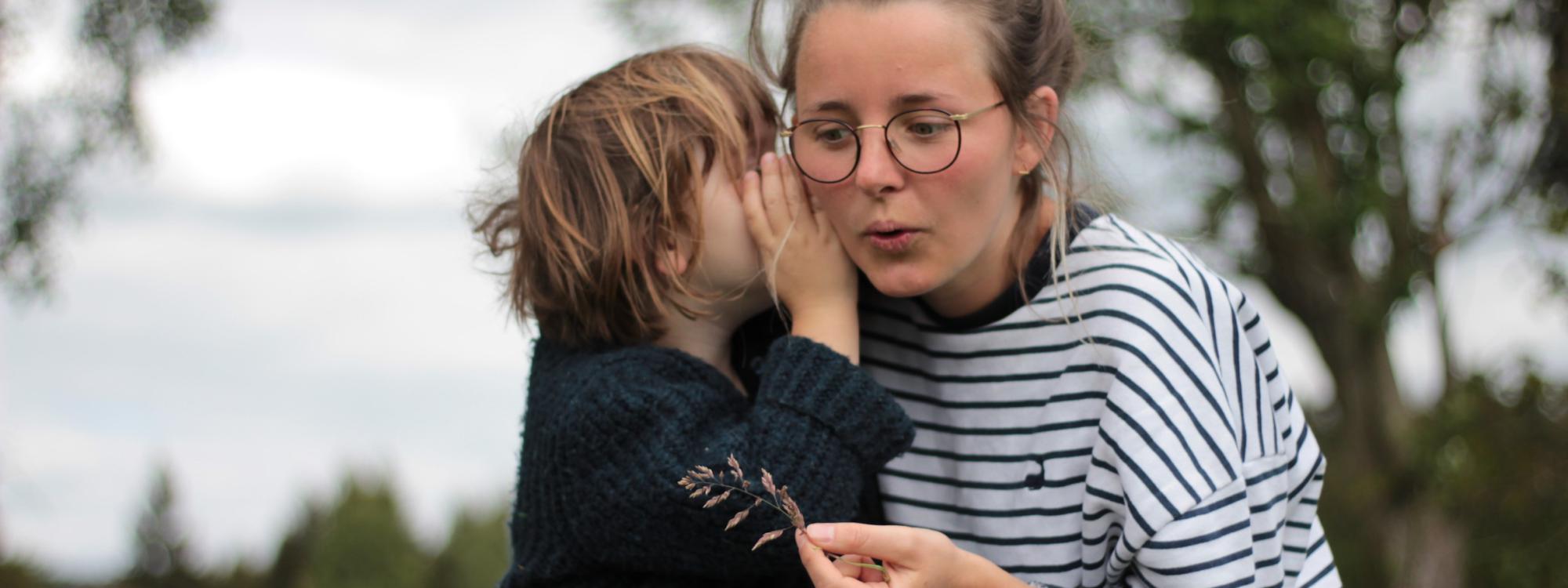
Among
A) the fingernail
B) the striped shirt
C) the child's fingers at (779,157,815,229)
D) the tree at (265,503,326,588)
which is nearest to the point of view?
the fingernail

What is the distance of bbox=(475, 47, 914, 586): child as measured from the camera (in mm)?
2195

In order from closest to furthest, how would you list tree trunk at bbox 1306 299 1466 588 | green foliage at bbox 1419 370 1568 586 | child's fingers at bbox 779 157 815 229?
1. child's fingers at bbox 779 157 815 229
2. green foliage at bbox 1419 370 1568 586
3. tree trunk at bbox 1306 299 1466 588

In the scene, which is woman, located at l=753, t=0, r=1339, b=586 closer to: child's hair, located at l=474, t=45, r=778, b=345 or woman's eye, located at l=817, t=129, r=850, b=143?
woman's eye, located at l=817, t=129, r=850, b=143

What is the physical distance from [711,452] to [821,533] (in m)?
0.47

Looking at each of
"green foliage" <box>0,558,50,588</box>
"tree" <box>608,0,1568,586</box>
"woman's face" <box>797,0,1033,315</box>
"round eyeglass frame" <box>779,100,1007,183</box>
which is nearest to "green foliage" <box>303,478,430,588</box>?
"green foliage" <box>0,558,50,588</box>

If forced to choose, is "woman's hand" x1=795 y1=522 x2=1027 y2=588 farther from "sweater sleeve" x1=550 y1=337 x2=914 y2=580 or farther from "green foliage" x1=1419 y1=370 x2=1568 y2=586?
"green foliage" x1=1419 y1=370 x2=1568 y2=586

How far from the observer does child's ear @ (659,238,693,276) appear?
2.42m

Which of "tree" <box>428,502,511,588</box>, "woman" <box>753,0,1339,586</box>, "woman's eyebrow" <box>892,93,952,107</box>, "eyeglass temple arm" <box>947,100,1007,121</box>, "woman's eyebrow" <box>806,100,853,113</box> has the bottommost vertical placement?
"tree" <box>428,502,511,588</box>

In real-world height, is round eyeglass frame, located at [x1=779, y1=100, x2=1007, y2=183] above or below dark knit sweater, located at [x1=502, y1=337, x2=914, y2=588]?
above

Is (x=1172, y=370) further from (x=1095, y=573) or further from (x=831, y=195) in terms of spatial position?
(x=831, y=195)

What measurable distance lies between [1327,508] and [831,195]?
693cm

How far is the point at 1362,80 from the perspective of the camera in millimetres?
7027

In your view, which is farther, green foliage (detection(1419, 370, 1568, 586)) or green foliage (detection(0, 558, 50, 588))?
green foliage (detection(1419, 370, 1568, 586))

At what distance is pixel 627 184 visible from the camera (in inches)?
96.3
